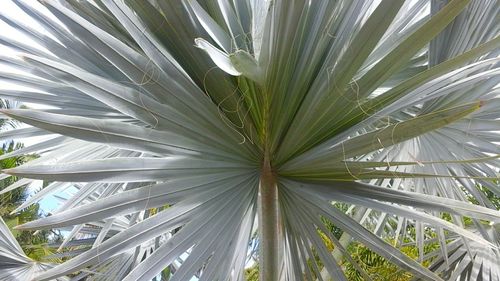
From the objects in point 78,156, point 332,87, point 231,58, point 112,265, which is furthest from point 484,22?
point 112,265

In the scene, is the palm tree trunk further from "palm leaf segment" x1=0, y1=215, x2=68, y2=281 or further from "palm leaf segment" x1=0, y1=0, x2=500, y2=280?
"palm leaf segment" x1=0, y1=215, x2=68, y2=281

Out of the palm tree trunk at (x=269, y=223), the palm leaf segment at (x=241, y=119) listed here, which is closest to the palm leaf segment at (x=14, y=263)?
the palm leaf segment at (x=241, y=119)

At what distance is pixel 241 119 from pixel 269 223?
0.32 metres

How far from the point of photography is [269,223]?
1.59m

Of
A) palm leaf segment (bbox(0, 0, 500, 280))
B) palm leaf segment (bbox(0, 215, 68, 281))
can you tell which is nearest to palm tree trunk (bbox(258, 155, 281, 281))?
palm leaf segment (bbox(0, 0, 500, 280))

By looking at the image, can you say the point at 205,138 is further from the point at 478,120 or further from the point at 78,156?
the point at 478,120

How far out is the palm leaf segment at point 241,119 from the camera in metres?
1.27

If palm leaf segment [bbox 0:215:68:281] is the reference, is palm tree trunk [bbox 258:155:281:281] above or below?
above

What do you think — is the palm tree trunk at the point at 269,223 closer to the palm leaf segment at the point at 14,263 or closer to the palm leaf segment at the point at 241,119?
the palm leaf segment at the point at 241,119

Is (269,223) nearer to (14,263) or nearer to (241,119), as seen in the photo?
(241,119)

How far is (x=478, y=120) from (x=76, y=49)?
142cm

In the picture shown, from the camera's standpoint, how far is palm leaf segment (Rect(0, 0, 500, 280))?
4.17 feet

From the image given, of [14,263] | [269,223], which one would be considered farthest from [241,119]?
[14,263]

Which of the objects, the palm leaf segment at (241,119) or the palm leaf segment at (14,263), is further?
the palm leaf segment at (14,263)
